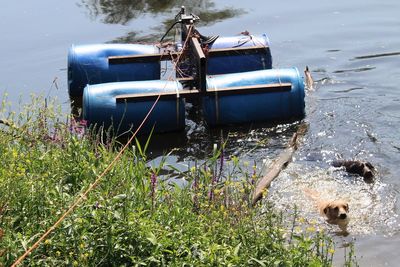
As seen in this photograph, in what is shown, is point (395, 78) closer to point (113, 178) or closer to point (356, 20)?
point (356, 20)

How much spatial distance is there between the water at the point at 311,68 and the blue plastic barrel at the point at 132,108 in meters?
0.45

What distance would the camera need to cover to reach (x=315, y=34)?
12531 millimetres

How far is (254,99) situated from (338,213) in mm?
2605

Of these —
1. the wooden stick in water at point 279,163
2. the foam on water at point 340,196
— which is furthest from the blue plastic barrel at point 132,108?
the foam on water at point 340,196

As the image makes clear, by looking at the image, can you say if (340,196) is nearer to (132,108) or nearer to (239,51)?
(132,108)

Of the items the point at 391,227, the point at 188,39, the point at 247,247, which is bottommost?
the point at 391,227

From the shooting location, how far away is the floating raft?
8391 mm

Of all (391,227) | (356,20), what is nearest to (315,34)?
(356,20)

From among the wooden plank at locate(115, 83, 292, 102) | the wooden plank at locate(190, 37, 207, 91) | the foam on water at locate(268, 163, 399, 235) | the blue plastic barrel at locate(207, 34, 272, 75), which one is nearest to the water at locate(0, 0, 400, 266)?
the foam on water at locate(268, 163, 399, 235)

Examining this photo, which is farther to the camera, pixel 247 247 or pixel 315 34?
pixel 315 34

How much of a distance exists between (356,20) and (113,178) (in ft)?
29.8

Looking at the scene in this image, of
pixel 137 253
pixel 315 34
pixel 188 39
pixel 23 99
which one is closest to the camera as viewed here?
pixel 137 253

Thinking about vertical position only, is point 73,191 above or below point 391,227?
above

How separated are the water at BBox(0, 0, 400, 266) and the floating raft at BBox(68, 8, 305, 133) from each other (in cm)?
Answer: 32
